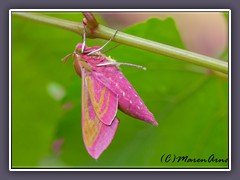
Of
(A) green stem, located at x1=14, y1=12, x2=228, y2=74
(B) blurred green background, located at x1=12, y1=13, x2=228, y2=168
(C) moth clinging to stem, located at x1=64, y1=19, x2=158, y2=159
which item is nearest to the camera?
(A) green stem, located at x1=14, y1=12, x2=228, y2=74

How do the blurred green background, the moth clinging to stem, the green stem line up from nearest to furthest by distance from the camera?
the green stem < the moth clinging to stem < the blurred green background

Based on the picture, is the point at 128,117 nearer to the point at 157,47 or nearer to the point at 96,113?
the point at 96,113

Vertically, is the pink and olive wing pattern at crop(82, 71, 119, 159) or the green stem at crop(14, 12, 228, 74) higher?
the green stem at crop(14, 12, 228, 74)

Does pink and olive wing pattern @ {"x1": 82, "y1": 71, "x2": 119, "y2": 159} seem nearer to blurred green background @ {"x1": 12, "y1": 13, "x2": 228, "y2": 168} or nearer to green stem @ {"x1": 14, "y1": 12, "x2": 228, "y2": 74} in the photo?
green stem @ {"x1": 14, "y1": 12, "x2": 228, "y2": 74}

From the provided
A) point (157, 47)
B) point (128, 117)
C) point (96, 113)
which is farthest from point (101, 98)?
point (128, 117)

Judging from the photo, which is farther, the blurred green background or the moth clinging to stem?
the blurred green background

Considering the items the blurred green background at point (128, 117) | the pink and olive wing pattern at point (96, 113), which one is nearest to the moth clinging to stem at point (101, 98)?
the pink and olive wing pattern at point (96, 113)

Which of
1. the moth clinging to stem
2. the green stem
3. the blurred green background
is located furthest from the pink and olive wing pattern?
the blurred green background
